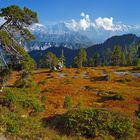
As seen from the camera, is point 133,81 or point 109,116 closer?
point 109,116

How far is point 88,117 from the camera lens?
16.5m

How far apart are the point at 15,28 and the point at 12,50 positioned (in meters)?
1.81

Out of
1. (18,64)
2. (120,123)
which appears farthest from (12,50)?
(120,123)

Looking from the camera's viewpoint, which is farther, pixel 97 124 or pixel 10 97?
pixel 10 97

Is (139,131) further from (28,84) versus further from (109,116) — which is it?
(28,84)

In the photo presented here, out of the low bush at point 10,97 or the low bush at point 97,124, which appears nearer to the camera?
the low bush at point 97,124

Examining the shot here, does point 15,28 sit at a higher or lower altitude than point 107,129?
higher

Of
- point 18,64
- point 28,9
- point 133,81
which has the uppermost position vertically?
point 28,9

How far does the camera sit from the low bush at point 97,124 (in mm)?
15562

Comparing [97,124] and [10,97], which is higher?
[10,97]

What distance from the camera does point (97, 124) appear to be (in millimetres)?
16000

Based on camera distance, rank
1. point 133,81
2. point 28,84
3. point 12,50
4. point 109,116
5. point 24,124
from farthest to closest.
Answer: point 133,81 < point 28,84 < point 12,50 < point 109,116 < point 24,124

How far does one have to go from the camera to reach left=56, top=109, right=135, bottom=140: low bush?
1556 centimetres

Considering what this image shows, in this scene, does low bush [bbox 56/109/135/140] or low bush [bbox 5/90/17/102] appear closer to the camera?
low bush [bbox 56/109/135/140]
